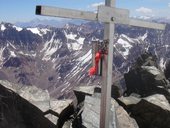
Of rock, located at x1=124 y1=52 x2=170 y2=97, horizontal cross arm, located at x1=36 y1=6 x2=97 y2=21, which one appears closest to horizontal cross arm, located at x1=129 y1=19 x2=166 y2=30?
horizontal cross arm, located at x1=36 y1=6 x2=97 y2=21

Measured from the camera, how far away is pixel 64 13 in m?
9.48

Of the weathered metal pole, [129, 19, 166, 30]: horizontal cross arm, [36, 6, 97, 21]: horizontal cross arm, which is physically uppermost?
[36, 6, 97, 21]: horizontal cross arm

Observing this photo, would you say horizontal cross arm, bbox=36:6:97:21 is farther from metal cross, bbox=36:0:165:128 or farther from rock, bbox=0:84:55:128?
rock, bbox=0:84:55:128

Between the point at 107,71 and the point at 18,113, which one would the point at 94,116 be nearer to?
the point at 107,71

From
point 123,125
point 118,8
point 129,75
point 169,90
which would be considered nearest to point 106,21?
point 118,8

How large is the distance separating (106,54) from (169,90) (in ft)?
46.8

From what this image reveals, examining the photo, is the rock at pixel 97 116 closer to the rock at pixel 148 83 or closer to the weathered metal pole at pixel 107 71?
the weathered metal pole at pixel 107 71

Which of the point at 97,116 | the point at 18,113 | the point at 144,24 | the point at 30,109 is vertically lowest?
the point at 18,113

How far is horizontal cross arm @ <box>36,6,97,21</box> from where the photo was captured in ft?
28.9

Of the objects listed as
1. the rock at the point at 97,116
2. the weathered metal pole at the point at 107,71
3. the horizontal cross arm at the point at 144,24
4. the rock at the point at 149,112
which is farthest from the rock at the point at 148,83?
the weathered metal pole at the point at 107,71

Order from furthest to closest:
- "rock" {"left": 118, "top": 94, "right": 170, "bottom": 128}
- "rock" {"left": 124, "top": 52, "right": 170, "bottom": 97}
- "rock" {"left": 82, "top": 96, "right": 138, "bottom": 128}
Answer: "rock" {"left": 124, "top": 52, "right": 170, "bottom": 97} → "rock" {"left": 118, "top": 94, "right": 170, "bottom": 128} → "rock" {"left": 82, "top": 96, "right": 138, "bottom": 128}

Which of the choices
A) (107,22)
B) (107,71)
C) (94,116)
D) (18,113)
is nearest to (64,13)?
(107,22)

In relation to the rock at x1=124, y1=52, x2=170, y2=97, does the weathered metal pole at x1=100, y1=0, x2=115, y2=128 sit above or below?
above

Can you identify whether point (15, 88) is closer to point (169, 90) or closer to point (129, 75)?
point (169, 90)
